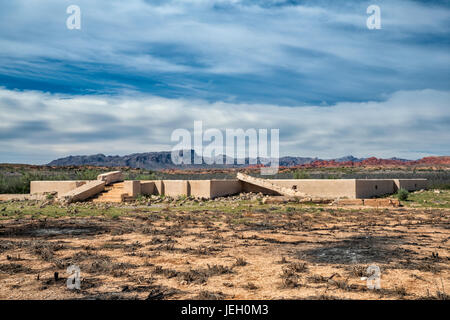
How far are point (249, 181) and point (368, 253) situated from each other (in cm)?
1744

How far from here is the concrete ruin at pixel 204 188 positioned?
2298cm

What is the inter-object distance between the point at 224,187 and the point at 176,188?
310 cm

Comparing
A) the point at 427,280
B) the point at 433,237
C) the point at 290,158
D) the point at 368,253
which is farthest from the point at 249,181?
the point at 290,158

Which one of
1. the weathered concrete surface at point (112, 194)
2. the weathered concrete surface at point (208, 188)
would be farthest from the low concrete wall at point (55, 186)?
the weathered concrete surface at point (208, 188)

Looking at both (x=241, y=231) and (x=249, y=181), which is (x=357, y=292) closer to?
(x=241, y=231)

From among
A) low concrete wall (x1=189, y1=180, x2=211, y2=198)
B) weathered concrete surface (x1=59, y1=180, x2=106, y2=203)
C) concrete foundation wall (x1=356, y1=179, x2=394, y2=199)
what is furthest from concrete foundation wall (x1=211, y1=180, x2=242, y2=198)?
concrete foundation wall (x1=356, y1=179, x2=394, y2=199)

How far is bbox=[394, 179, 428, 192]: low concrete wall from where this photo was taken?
91.1 feet

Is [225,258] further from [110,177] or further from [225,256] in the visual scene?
[110,177]

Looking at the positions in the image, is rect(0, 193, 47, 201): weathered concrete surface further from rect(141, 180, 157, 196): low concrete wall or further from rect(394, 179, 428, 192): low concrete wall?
rect(394, 179, 428, 192): low concrete wall

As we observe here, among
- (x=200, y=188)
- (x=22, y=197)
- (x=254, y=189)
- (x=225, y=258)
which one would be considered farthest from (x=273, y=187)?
(x=225, y=258)

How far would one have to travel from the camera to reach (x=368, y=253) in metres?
8.54

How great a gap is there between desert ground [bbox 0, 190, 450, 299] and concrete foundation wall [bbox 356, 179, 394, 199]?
7.88 metres
